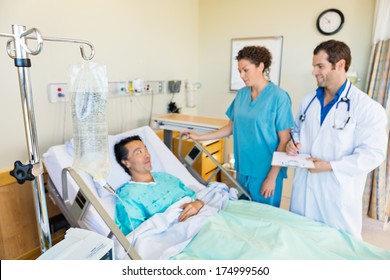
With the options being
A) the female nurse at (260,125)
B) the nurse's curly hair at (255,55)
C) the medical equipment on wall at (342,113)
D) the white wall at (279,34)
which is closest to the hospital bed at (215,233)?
the female nurse at (260,125)

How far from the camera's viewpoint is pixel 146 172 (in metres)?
1.79

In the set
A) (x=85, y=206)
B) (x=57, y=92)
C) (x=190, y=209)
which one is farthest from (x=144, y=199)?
(x=57, y=92)

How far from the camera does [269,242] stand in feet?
3.92

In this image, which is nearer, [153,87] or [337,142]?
[337,142]

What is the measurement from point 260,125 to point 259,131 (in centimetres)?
4

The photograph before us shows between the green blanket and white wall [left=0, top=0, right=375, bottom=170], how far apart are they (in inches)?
53.8

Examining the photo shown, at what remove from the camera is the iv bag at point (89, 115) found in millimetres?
999

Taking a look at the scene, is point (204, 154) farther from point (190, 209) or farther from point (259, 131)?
point (190, 209)

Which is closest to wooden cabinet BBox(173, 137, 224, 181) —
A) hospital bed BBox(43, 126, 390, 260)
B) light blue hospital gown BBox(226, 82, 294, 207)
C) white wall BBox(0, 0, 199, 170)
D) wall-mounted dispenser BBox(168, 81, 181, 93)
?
white wall BBox(0, 0, 199, 170)

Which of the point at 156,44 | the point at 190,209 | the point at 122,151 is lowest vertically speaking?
the point at 190,209

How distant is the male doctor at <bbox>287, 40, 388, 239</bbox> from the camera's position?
54.8 inches

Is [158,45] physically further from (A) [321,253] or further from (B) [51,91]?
(A) [321,253]

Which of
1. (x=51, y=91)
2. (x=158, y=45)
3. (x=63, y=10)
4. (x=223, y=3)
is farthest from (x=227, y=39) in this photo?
(x=51, y=91)

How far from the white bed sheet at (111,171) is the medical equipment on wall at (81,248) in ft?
1.13
